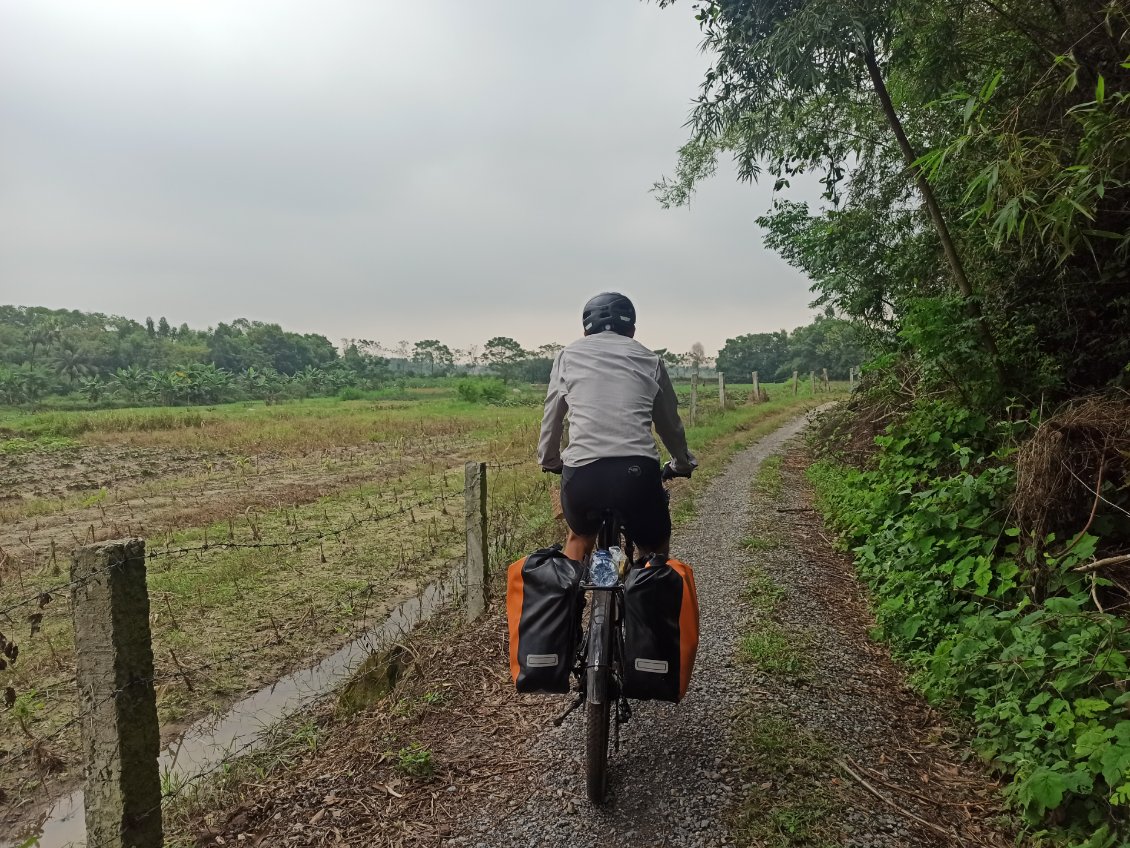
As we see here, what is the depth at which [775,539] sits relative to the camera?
6.50 meters

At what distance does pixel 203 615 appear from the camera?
232 inches

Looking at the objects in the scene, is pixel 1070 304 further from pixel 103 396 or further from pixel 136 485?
pixel 103 396

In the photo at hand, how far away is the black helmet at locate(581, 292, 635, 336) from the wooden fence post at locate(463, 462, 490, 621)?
2285 millimetres

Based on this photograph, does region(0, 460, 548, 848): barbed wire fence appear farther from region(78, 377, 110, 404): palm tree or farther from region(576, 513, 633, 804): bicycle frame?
region(78, 377, 110, 404): palm tree

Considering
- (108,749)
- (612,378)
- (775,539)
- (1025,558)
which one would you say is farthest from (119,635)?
(775,539)

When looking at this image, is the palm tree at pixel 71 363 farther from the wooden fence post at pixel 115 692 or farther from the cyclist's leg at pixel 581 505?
the cyclist's leg at pixel 581 505

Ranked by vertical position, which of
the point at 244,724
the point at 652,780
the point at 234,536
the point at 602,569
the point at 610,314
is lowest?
the point at 244,724

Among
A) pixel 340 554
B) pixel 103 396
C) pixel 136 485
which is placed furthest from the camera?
pixel 103 396

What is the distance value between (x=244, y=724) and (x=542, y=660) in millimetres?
3005

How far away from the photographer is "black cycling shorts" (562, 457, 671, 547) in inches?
102

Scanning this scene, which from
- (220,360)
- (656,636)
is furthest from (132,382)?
(656,636)

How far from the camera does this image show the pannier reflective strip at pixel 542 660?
2453 mm

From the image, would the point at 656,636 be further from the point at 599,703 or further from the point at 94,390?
the point at 94,390

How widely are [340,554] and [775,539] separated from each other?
519 cm
